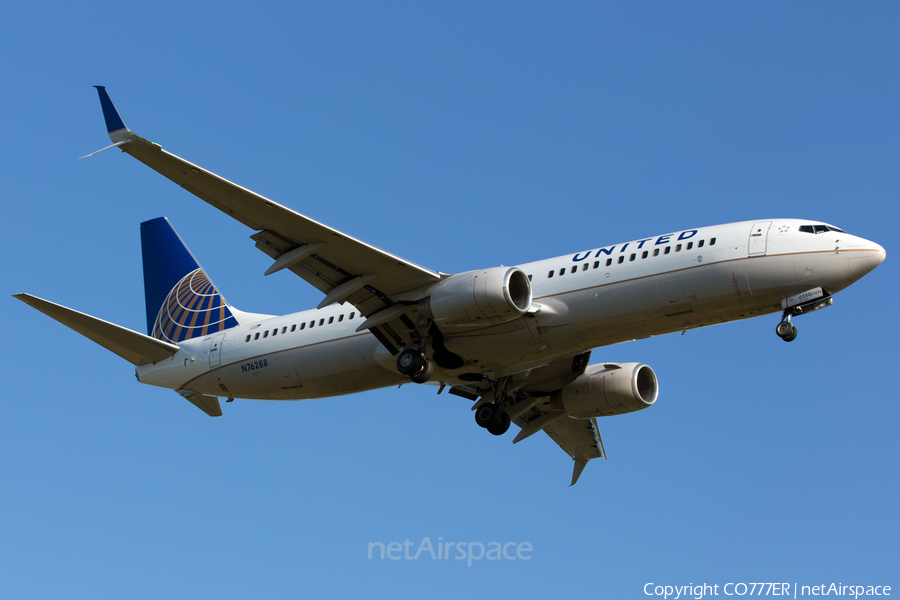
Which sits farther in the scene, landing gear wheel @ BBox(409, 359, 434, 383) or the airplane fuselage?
landing gear wheel @ BBox(409, 359, 434, 383)

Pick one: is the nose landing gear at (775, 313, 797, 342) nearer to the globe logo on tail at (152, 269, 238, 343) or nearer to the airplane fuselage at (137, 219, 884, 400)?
the airplane fuselage at (137, 219, 884, 400)

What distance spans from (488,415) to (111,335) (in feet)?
42.3

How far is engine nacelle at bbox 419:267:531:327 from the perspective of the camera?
25156mm

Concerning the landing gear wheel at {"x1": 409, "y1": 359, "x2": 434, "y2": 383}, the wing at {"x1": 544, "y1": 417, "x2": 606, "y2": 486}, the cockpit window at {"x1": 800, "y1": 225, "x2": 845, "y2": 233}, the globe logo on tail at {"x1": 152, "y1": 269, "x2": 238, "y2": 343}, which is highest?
the globe logo on tail at {"x1": 152, "y1": 269, "x2": 238, "y2": 343}

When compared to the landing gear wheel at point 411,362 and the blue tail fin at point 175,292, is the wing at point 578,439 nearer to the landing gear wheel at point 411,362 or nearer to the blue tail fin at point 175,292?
the landing gear wheel at point 411,362

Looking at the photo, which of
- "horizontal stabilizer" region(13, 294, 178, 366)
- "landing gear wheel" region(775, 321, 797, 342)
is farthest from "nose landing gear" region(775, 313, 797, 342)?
"horizontal stabilizer" region(13, 294, 178, 366)

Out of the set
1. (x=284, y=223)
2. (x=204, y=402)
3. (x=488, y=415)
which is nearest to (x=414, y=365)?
(x=488, y=415)

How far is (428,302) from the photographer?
1054 inches

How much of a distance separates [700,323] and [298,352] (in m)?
12.7

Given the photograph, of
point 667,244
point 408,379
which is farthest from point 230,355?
point 667,244

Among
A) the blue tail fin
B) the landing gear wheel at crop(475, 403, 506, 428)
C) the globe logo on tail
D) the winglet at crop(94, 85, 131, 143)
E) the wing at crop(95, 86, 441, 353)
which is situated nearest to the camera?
the winglet at crop(94, 85, 131, 143)

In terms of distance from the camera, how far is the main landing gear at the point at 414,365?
88.6 feet

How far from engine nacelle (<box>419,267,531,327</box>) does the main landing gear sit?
1355mm

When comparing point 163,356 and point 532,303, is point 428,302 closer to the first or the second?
point 532,303
